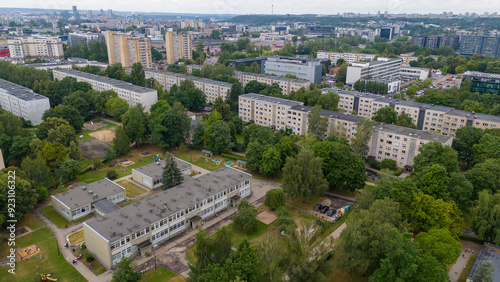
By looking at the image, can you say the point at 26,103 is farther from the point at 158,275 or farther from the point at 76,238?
the point at 158,275

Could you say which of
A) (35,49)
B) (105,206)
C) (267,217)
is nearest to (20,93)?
(105,206)

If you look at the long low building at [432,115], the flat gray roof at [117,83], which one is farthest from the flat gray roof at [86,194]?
the long low building at [432,115]

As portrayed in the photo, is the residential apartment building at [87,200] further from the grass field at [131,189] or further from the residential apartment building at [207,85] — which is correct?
the residential apartment building at [207,85]

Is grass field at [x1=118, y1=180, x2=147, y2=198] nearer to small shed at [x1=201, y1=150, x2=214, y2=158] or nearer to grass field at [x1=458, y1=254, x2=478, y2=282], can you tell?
small shed at [x1=201, y1=150, x2=214, y2=158]

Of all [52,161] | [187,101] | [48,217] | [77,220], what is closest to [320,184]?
[77,220]

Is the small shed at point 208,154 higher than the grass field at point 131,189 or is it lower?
higher

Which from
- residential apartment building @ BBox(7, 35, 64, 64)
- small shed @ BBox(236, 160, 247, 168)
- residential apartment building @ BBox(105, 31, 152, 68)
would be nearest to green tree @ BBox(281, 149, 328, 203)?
small shed @ BBox(236, 160, 247, 168)
